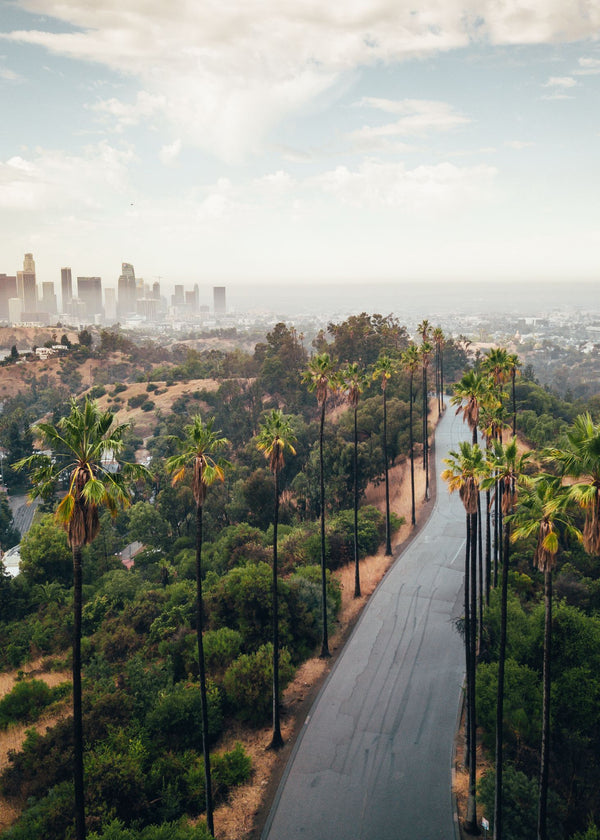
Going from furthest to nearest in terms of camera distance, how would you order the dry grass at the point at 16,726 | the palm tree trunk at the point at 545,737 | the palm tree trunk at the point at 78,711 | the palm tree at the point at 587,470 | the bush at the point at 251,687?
the bush at the point at 251,687, the dry grass at the point at 16,726, the palm tree trunk at the point at 545,737, the palm tree trunk at the point at 78,711, the palm tree at the point at 587,470

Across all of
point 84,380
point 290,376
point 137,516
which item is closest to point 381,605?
point 137,516

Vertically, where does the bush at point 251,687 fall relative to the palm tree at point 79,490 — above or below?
below

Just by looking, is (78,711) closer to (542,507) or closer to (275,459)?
(275,459)

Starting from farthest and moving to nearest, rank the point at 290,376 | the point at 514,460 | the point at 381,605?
the point at 290,376
the point at 381,605
the point at 514,460

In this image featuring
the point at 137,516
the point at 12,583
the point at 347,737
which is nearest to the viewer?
the point at 347,737

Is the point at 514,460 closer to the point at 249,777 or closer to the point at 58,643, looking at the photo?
the point at 249,777

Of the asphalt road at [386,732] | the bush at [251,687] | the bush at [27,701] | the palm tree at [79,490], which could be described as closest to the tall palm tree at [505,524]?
the asphalt road at [386,732]

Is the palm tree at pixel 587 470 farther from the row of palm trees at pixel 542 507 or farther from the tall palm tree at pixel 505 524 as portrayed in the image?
the tall palm tree at pixel 505 524
